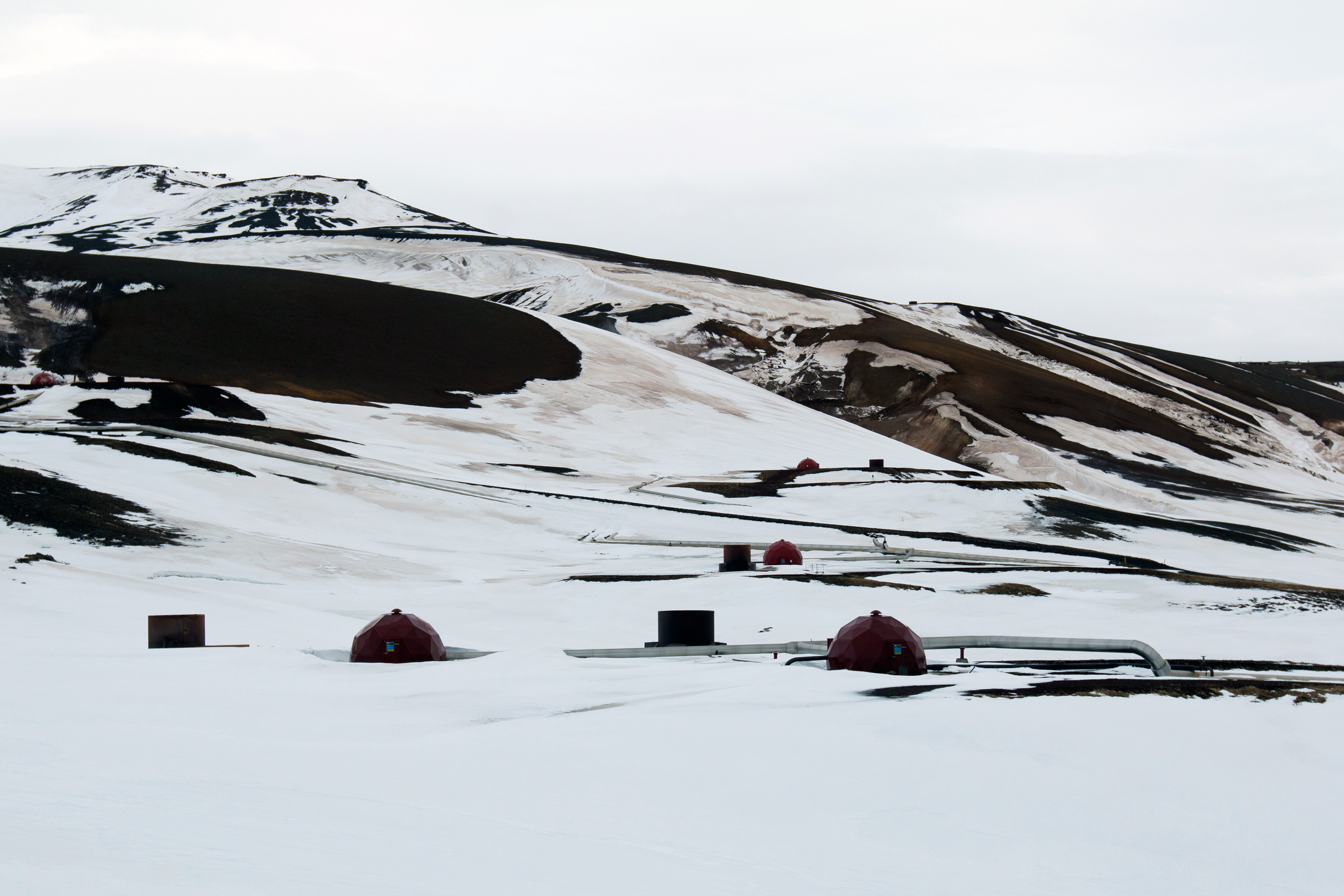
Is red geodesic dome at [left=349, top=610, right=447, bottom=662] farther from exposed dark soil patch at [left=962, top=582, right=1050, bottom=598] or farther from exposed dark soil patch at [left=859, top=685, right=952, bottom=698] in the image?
exposed dark soil patch at [left=962, top=582, right=1050, bottom=598]

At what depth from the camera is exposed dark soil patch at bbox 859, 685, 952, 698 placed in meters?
11.8

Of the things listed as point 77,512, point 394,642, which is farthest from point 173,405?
point 394,642

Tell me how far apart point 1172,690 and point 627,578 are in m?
12.7

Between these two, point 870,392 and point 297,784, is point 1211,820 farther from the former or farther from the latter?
point 870,392

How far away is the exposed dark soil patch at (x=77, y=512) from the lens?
71.9ft

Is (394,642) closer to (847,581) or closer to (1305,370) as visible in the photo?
(847,581)

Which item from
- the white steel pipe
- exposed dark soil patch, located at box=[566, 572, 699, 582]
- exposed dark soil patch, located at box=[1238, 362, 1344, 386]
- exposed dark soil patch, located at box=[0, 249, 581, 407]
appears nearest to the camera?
the white steel pipe

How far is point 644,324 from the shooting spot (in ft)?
287

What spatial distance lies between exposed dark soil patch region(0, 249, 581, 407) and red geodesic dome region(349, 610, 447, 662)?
3888cm

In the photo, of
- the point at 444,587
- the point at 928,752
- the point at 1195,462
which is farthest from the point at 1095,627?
the point at 1195,462

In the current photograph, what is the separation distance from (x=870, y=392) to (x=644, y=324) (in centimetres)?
1852

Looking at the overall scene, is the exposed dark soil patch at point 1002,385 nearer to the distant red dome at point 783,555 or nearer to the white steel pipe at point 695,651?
the distant red dome at point 783,555

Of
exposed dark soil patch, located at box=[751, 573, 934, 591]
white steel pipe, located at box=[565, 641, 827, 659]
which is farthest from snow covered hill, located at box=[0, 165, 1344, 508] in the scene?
white steel pipe, located at box=[565, 641, 827, 659]

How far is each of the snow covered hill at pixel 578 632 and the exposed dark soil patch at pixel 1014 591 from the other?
0.62 ft
